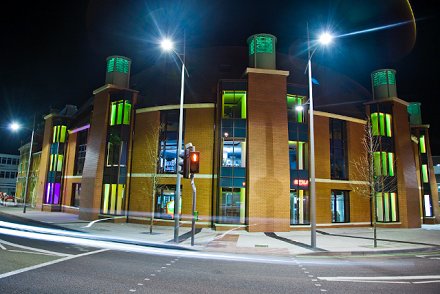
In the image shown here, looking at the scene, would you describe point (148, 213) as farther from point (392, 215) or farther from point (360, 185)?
point (392, 215)

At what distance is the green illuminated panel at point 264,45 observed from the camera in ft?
78.8

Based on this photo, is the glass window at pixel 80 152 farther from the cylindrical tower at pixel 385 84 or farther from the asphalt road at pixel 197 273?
the cylindrical tower at pixel 385 84

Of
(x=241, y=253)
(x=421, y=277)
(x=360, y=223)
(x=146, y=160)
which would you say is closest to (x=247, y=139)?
(x=146, y=160)

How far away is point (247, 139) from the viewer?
22125mm

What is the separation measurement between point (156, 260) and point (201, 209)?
12254 millimetres

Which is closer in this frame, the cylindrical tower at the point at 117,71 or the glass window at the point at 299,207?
the glass window at the point at 299,207

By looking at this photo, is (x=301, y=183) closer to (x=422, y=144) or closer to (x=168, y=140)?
(x=168, y=140)

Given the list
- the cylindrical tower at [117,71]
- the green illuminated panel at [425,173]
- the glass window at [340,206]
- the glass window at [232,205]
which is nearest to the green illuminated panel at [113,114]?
the cylindrical tower at [117,71]

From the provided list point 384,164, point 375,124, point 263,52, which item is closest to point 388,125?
point 375,124

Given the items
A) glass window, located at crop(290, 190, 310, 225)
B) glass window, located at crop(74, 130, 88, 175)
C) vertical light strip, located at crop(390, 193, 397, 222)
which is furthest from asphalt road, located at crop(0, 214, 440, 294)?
glass window, located at crop(74, 130, 88, 175)

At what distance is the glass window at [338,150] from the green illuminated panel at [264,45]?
841 cm

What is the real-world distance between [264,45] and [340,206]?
1483 centimetres

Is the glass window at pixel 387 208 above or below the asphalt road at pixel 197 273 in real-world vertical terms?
above

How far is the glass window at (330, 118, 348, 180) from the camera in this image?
25812 mm
